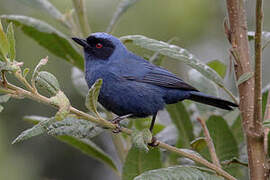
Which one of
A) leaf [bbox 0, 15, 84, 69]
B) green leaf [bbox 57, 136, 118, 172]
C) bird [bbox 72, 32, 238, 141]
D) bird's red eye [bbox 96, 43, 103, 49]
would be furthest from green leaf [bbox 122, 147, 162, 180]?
bird's red eye [bbox 96, 43, 103, 49]

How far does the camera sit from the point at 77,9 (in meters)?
3.14

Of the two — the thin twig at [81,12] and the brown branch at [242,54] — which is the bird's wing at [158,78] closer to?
the thin twig at [81,12]

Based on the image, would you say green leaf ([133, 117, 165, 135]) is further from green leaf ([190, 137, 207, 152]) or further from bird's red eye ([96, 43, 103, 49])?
bird's red eye ([96, 43, 103, 49])

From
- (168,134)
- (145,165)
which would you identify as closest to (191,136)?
(168,134)

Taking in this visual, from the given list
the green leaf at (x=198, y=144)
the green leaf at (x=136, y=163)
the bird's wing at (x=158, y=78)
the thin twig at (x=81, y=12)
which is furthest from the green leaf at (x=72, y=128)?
the bird's wing at (x=158, y=78)

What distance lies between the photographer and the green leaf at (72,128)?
2.31 m

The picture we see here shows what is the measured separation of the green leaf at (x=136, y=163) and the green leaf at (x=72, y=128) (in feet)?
0.90

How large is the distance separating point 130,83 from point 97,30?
54.6 inches

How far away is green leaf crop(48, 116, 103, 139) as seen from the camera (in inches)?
91.1

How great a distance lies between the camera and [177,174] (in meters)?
2.08

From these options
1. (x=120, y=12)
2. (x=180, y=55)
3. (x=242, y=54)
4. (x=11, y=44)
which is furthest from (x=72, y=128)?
(x=120, y=12)

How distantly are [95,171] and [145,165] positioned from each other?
2775 millimetres

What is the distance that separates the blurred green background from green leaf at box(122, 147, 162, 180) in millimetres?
2092

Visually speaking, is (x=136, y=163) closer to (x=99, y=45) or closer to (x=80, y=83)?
(x=80, y=83)
